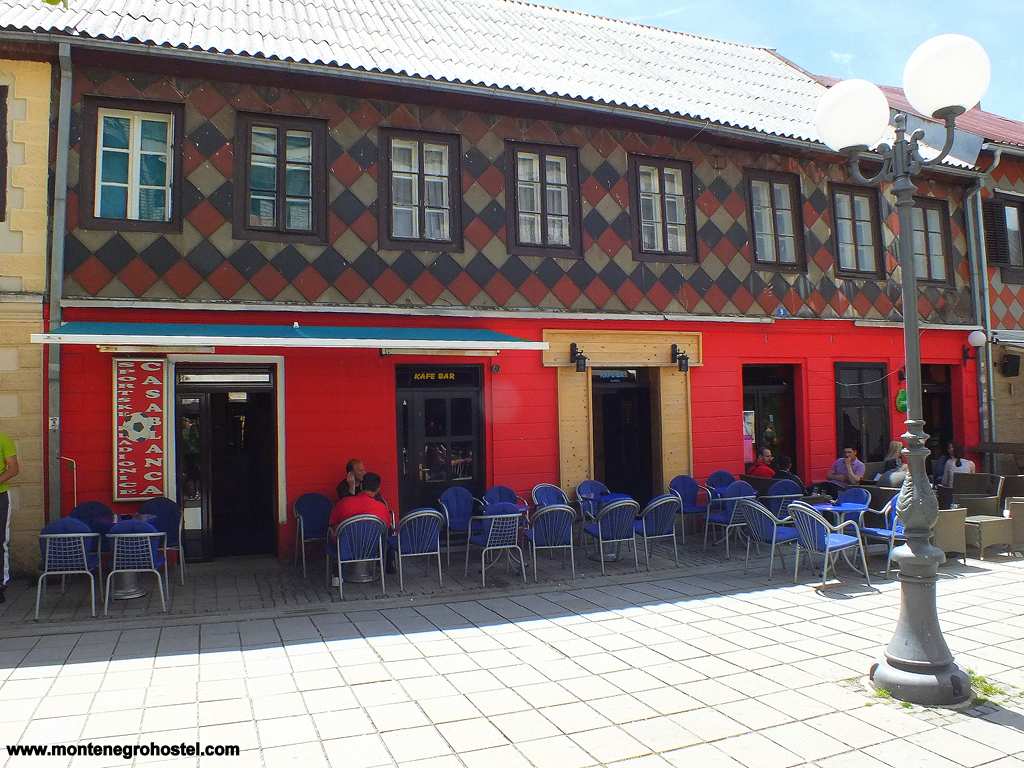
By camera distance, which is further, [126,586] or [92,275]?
[92,275]

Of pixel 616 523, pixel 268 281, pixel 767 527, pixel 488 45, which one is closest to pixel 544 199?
pixel 488 45

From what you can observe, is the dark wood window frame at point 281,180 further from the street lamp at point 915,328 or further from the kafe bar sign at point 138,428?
the street lamp at point 915,328

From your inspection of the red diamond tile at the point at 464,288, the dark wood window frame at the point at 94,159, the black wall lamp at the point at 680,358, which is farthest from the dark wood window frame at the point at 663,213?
the dark wood window frame at the point at 94,159

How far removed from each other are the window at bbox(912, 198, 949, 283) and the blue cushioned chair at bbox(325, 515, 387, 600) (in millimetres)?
10598

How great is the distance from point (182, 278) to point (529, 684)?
234 inches

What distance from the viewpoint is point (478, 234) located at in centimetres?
939

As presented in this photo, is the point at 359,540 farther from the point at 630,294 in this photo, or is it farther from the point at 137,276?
the point at 630,294

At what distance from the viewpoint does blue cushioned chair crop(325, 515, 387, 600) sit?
22.7ft

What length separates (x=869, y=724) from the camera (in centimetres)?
409

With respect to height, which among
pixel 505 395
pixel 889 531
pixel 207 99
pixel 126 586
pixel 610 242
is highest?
pixel 207 99

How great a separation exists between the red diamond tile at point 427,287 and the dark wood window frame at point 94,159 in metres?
2.79

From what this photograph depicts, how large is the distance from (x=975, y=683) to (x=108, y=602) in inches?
273

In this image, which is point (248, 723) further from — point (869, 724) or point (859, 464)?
point (859, 464)

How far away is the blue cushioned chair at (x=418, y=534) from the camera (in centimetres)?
723
